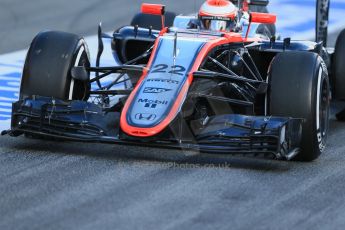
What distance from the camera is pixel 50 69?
9.60 metres

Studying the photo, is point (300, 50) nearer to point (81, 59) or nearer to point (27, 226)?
point (81, 59)

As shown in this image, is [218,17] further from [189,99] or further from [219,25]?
[189,99]

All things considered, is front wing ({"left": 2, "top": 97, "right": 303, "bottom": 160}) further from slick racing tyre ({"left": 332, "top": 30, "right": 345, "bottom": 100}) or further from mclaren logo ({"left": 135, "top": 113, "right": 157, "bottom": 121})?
slick racing tyre ({"left": 332, "top": 30, "right": 345, "bottom": 100})

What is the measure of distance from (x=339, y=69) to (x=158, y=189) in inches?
122

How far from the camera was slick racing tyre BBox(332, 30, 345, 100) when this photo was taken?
34.9 ft

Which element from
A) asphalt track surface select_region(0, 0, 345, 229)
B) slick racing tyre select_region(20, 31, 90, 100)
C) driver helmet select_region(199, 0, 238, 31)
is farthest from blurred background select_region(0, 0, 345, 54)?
asphalt track surface select_region(0, 0, 345, 229)

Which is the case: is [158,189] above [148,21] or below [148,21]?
below

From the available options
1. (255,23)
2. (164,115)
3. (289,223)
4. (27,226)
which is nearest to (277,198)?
(289,223)

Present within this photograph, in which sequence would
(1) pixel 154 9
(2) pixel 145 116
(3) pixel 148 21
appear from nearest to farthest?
(2) pixel 145 116
(1) pixel 154 9
(3) pixel 148 21

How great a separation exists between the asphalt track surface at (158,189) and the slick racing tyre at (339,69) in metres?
0.47

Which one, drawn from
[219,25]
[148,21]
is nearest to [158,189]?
[219,25]

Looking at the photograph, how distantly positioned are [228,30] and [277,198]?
2.91m

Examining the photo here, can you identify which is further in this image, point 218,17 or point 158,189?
point 218,17

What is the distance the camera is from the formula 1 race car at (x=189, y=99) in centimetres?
877
